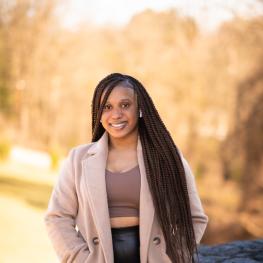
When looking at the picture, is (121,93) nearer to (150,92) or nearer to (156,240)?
(156,240)

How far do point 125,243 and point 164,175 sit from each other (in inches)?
10.4

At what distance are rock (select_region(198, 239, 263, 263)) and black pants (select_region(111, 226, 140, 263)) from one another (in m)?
0.75

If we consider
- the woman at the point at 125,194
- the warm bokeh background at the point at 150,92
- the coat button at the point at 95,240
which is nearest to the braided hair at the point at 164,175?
the woman at the point at 125,194

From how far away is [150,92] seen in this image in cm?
877

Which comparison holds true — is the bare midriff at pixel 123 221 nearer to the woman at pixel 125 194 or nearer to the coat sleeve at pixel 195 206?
the woman at pixel 125 194

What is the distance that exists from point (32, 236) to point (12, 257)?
34.4 inches

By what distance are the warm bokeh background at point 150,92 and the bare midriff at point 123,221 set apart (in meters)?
4.71

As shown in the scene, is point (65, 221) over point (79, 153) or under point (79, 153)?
under

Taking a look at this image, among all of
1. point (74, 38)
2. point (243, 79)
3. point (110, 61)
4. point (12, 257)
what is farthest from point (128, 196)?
point (74, 38)

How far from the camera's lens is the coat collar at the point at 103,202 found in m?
1.62

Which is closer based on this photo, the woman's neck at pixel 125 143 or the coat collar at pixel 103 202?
the coat collar at pixel 103 202

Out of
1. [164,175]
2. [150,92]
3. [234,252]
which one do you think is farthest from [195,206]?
[150,92]

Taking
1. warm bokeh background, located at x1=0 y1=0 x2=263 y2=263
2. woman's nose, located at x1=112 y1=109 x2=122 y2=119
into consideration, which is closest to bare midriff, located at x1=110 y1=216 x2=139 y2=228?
woman's nose, located at x1=112 y1=109 x2=122 y2=119

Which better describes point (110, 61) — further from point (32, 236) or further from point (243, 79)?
point (32, 236)
